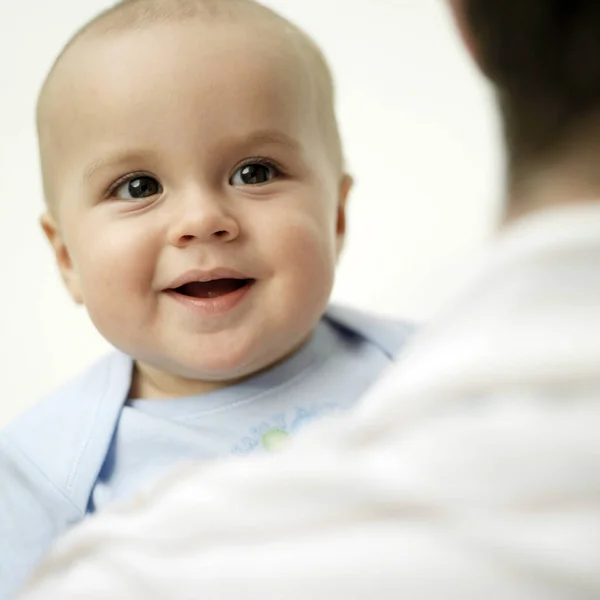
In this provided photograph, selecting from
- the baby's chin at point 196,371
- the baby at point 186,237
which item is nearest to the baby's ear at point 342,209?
the baby at point 186,237

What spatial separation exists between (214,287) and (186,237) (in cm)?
6

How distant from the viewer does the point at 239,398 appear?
0.67m

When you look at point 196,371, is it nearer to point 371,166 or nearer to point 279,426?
point 279,426

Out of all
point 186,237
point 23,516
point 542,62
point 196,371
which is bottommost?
point 23,516

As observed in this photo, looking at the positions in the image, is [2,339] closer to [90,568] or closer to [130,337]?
[130,337]

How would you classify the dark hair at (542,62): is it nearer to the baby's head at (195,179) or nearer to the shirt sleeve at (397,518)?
the shirt sleeve at (397,518)

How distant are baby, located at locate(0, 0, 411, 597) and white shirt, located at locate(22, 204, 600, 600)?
13.5 inches

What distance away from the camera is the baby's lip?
56 cm

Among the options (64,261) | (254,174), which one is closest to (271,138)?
(254,174)

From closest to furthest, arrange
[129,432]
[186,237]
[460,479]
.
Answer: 1. [460,479]
2. [186,237]
3. [129,432]

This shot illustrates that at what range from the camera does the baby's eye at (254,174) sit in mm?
577

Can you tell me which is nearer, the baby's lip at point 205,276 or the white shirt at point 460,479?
the white shirt at point 460,479

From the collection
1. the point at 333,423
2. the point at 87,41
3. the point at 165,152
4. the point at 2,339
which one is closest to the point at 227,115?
the point at 165,152

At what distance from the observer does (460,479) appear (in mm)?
197
